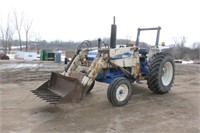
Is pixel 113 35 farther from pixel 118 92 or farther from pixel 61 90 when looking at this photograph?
pixel 61 90

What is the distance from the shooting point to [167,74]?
28.4ft

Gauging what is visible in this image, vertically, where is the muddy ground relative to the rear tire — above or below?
below

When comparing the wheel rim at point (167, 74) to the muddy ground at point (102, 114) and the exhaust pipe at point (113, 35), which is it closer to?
the muddy ground at point (102, 114)

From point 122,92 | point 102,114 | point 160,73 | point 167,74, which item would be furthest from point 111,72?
point 167,74

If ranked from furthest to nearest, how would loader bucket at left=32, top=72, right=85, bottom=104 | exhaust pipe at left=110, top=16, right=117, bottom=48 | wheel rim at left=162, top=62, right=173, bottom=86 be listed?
1. wheel rim at left=162, top=62, right=173, bottom=86
2. exhaust pipe at left=110, top=16, right=117, bottom=48
3. loader bucket at left=32, top=72, right=85, bottom=104

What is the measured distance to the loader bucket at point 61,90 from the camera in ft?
19.4

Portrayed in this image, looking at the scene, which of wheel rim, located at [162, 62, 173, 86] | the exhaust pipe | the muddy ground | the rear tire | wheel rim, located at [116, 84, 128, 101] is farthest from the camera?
wheel rim, located at [162, 62, 173, 86]

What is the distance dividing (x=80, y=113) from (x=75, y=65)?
5.32ft

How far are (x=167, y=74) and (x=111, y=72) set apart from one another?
2.18 metres

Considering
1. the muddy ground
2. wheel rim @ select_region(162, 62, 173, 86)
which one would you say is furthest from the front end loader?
the muddy ground

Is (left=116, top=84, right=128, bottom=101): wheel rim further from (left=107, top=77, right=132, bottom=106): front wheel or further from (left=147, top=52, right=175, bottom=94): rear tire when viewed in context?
(left=147, top=52, right=175, bottom=94): rear tire

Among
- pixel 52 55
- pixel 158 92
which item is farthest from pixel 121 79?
pixel 52 55

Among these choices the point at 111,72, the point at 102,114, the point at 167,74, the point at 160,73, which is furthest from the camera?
the point at 167,74

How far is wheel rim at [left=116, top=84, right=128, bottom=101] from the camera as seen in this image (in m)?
6.68
